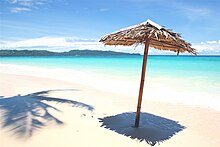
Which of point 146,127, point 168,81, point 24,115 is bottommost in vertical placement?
point 168,81

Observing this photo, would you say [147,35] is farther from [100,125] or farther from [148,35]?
[100,125]

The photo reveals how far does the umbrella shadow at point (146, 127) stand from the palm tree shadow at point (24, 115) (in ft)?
3.16

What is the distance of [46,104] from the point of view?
555 centimetres

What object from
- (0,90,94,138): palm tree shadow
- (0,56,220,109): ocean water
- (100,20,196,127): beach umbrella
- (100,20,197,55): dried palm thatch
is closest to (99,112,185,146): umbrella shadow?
(0,90,94,138): palm tree shadow

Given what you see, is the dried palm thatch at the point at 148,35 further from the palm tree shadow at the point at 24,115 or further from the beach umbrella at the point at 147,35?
the palm tree shadow at the point at 24,115

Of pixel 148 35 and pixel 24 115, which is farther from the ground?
pixel 148 35

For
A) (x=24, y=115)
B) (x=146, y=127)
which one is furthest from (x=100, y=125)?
(x=24, y=115)

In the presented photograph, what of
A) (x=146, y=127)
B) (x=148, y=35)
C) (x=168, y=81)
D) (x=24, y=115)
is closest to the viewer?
(x=148, y=35)

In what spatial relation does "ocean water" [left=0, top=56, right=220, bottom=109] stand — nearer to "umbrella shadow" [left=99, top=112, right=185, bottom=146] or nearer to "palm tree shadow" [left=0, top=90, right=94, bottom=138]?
"umbrella shadow" [left=99, top=112, right=185, bottom=146]

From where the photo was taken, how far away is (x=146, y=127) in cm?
456

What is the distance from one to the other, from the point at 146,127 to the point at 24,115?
2486 millimetres

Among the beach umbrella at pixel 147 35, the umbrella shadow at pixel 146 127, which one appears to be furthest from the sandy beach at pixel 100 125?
the beach umbrella at pixel 147 35

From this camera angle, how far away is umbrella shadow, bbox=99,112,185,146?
405cm

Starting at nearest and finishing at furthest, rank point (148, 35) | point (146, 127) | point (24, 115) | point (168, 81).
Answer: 1. point (148, 35)
2. point (24, 115)
3. point (146, 127)
4. point (168, 81)
